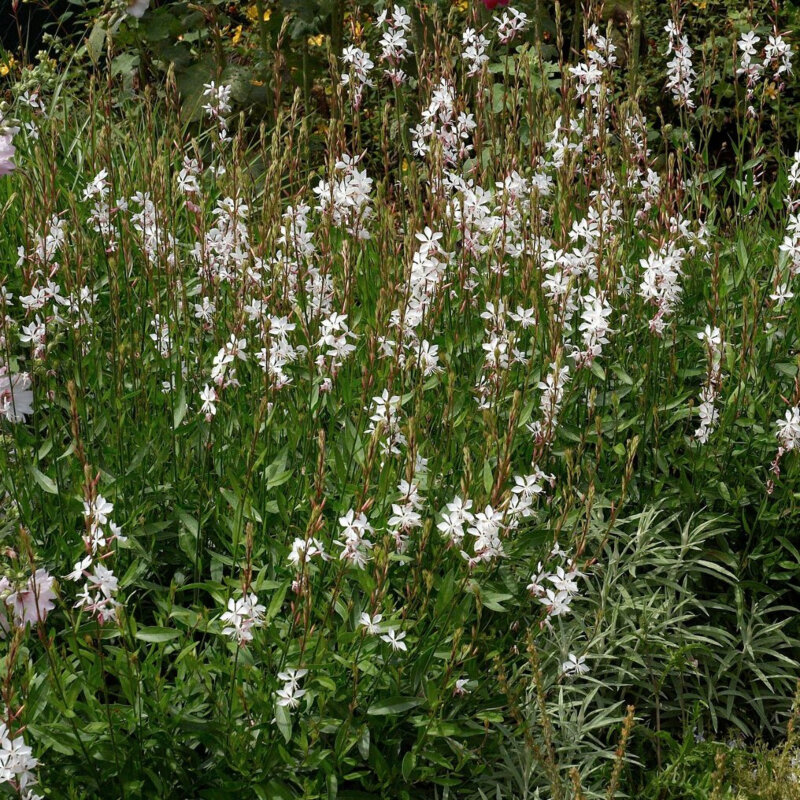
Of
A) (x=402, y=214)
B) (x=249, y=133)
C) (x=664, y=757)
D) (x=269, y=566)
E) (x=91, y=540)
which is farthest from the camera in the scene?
(x=249, y=133)

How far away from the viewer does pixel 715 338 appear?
2.66m

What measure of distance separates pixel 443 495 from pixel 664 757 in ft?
2.68

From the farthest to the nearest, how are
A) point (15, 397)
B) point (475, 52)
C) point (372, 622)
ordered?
point (475, 52) < point (15, 397) < point (372, 622)

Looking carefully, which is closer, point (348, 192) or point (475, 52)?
point (348, 192)

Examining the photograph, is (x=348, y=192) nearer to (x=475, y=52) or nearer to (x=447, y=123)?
(x=447, y=123)

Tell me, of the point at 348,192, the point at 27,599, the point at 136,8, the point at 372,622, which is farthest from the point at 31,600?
the point at 136,8

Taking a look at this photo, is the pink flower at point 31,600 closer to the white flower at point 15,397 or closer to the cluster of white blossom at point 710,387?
the white flower at point 15,397

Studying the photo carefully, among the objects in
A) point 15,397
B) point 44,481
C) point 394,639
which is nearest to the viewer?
point 394,639

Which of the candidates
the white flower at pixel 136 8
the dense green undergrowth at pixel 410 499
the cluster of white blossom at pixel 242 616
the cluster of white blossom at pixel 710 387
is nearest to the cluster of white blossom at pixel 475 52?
the dense green undergrowth at pixel 410 499

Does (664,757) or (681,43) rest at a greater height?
(681,43)

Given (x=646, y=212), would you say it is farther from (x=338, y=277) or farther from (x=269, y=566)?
(x=269, y=566)

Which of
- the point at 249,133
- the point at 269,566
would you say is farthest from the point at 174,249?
the point at 249,133

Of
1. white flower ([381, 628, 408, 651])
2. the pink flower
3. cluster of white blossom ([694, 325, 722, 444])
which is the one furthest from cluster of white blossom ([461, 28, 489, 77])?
the pink flower

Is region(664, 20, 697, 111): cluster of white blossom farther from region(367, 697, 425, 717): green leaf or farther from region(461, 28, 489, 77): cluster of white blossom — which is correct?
region(367, 697, 425, 717): green leaf
